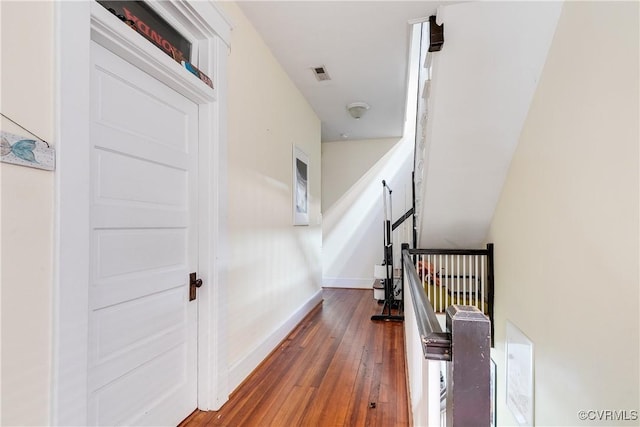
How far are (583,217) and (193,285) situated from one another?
223 cm

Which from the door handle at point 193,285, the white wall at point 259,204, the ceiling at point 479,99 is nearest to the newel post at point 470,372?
the door handle at point 193,285

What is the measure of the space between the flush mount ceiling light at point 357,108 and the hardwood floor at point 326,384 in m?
2.58

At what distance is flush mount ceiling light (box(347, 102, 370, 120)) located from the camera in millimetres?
3861

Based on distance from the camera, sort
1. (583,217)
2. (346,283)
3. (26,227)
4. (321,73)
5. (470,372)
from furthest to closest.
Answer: (346,283) < (321,73) < (583,217) < (26,227) < (470,372)

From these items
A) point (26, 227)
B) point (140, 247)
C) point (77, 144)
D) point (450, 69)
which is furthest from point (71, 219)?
point (450, 69)

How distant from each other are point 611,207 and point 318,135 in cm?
349

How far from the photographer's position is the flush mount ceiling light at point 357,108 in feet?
12.7

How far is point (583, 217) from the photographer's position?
173 centimetres

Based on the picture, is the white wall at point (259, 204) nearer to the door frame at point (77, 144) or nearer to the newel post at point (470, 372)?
the door frame at point (77, 144)

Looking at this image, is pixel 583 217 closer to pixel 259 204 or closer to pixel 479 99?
pixel 479 99

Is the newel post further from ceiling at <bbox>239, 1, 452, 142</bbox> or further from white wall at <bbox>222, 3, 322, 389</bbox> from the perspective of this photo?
ceiling at <bbox>239, 1, 452, 142</bbox>

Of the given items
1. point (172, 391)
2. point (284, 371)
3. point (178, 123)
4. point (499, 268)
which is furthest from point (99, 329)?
point (499, 268)

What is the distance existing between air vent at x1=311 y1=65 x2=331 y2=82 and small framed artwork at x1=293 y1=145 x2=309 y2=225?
0.75 m

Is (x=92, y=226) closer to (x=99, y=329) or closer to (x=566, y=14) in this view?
(x=99, y=329)
